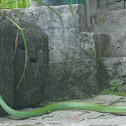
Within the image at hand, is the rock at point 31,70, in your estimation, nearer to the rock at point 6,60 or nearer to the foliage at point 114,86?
the rock at point 6,60

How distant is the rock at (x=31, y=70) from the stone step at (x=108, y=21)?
1.67 metres

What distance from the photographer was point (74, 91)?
451 cm

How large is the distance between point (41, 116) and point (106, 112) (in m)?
0.77

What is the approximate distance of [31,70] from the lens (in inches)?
152

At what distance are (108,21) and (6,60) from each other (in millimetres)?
2528

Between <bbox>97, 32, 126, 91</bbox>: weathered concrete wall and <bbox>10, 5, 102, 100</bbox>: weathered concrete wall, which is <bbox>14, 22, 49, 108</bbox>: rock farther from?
<bbox>97, 32, 126, 91</bbox>: weathered concrete wall

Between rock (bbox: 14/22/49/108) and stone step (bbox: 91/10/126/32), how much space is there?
5.48 ft

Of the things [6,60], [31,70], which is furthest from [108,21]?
[6,60]

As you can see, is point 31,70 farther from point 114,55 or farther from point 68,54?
point 114,55

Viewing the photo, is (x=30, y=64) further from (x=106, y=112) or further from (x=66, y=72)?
(x=106, y=112)

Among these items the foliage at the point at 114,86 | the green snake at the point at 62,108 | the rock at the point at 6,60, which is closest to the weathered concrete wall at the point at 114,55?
the foliage at the point at 114,86

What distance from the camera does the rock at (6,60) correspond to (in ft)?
11.4

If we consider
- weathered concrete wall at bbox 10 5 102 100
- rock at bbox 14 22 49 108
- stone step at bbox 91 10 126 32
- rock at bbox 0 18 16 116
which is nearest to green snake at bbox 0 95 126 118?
rock at bbox 0 18 16 116

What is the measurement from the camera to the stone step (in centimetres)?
536
